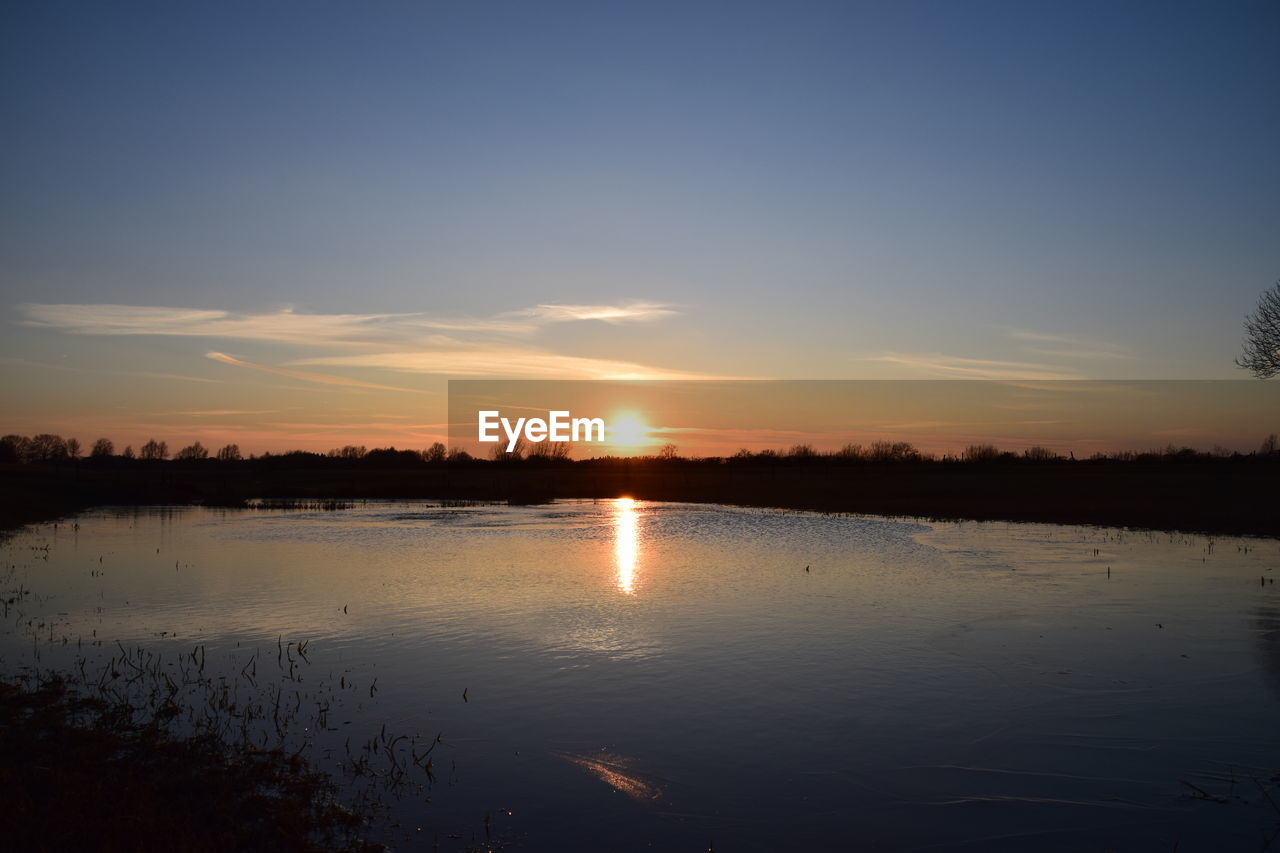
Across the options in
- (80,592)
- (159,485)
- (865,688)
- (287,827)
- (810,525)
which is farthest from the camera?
(159,485)

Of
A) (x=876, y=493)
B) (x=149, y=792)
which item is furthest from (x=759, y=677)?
(x=876, y=493)

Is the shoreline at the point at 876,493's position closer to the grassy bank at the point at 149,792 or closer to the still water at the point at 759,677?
the still water at the point at 759,677

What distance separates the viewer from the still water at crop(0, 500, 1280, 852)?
923 centimetres

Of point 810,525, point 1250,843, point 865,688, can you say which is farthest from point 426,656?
point 810,525

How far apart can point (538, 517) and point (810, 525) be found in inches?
800

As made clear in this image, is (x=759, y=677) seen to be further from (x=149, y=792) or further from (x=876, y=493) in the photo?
Result: (x=876, y=493)

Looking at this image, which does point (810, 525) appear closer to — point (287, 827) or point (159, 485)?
point (287, 827)

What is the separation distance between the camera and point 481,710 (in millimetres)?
12953

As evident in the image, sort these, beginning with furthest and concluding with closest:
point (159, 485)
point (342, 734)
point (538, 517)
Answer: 1. point (159, 485)
2. point (538, 517)
3. point (342, 734)

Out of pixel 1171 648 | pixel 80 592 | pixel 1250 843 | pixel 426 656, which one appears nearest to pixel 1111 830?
pixel 1250 843

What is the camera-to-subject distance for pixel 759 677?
1497 centimetres

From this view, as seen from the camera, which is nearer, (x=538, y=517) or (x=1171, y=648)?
(x=1171, y=648)

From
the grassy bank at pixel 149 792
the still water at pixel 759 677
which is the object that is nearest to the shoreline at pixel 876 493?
the still water at pixel 759 677

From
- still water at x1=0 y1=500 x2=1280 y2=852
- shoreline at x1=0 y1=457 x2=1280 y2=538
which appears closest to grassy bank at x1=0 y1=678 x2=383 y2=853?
still water at x1=0 y1=500 x2=1280 y2=852
